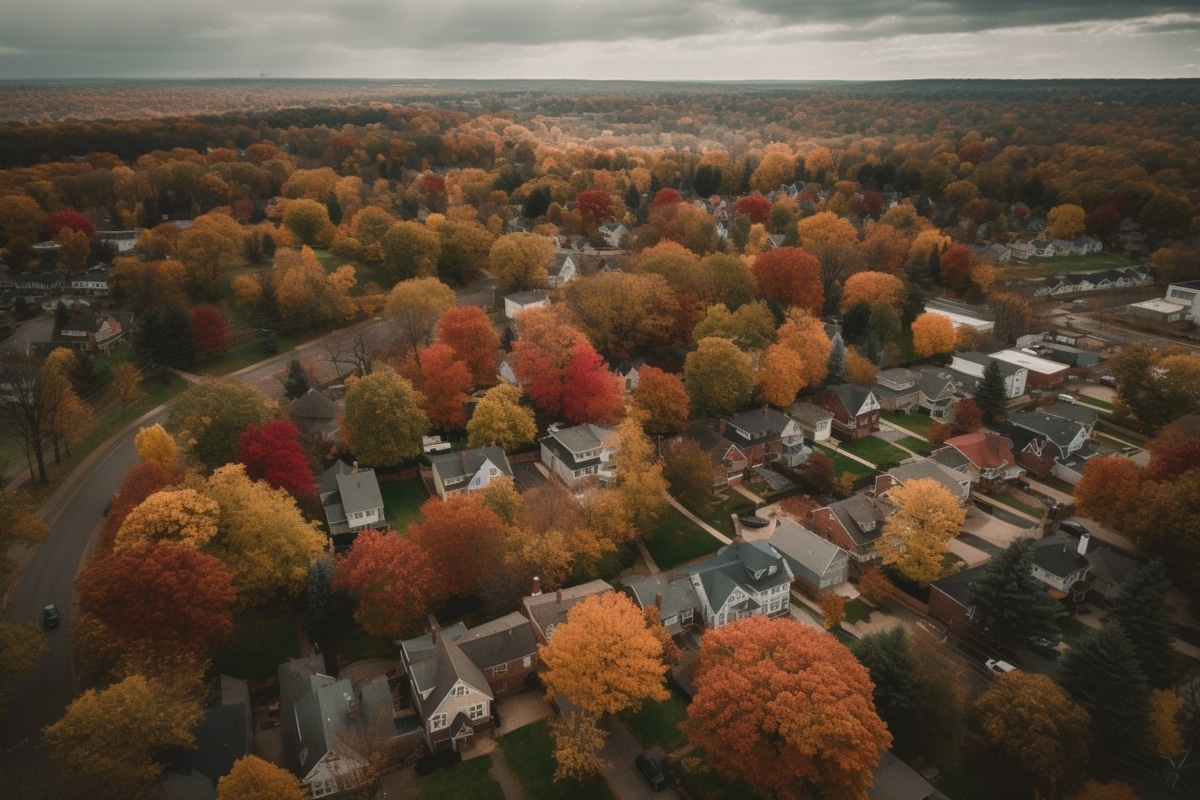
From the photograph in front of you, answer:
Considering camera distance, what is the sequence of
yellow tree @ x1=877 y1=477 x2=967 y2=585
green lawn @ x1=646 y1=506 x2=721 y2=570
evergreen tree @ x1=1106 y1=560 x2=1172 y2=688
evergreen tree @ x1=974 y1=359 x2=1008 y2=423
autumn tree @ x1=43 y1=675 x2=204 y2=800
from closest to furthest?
1. autumn tree @ x1=43 y1=675 x2=204 y2=800
2. evergreen tree @ x1=1106 y1=560 x2=1172 y2=688
3. yellow tree @ x1=877 y1=477 x2=967 y2=585
4. green lawn @ x1=646 y1=506 x2=721 y2=570
5. evergreen tree @ x1=974 y1=359 x2=1008 y2=423

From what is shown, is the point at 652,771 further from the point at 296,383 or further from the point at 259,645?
the point at 296,383

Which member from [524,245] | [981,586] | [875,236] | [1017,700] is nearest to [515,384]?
[524,245]

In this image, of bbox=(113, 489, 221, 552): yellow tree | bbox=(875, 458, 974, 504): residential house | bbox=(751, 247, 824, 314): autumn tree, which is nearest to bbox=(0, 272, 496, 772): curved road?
bbox=(113, 489, 221, 552): yellow tree

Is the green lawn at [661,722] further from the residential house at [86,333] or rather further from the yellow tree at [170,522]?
the residential house at [86,333]

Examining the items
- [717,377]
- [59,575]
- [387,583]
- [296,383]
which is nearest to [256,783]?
[387,583]

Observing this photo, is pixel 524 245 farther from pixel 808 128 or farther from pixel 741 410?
pixel 808 128

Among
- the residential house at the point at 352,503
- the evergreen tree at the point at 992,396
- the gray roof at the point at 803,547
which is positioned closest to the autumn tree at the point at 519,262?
the residential house at the point at 352,503

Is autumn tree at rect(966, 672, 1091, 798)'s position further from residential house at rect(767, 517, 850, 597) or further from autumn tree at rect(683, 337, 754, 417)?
autumn tree at rect(683, 337, 754, 417)
